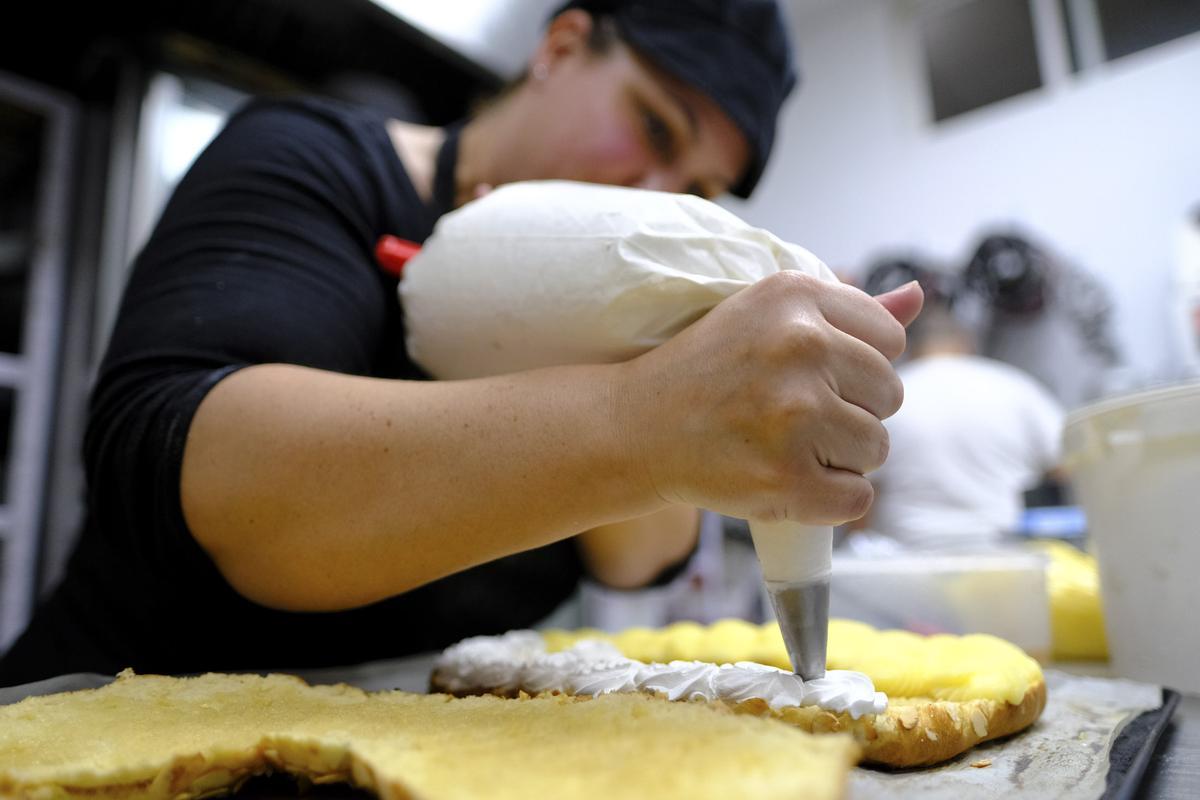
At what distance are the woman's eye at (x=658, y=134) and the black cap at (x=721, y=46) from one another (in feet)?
0.19

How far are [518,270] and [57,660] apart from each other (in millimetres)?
711

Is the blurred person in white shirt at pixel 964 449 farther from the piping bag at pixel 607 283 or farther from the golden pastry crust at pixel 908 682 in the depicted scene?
the piping bag at pixel 607 283

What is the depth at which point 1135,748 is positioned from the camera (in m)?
0.62

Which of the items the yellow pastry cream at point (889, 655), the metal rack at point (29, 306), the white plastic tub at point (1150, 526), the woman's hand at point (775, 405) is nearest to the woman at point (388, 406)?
the woman's hand at point (775, 405)

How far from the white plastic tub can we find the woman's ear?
79 cm

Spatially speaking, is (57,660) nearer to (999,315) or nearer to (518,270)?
(518,270)

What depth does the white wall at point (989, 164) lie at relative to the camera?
2.83 metres

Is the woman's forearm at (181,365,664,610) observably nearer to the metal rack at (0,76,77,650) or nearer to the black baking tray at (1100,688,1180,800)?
the black baking tray at (1100,688,1180,800)

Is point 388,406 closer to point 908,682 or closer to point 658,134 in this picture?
point 908,682

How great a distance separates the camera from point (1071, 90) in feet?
10.2

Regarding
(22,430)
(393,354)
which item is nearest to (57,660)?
(393,354)

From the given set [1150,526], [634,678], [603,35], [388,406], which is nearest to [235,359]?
[388,406]

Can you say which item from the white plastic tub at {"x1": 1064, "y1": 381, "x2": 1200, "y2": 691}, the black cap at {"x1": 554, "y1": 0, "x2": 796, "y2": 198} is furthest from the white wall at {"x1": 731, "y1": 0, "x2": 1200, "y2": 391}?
the white plastic tub at {"x1": 1064, "y1": 381, "x2": 1200, "y2": 691}

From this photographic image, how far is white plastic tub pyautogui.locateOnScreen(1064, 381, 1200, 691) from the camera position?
2.55ft
